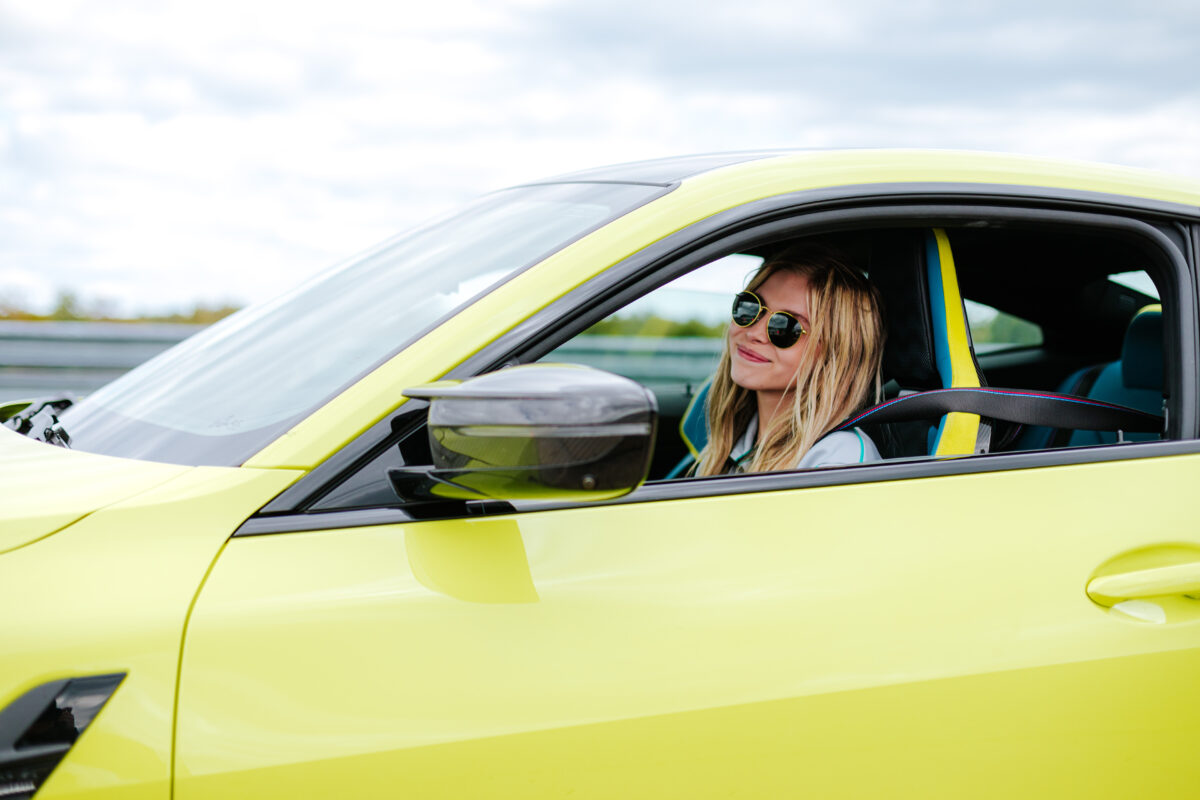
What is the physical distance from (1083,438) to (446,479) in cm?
144

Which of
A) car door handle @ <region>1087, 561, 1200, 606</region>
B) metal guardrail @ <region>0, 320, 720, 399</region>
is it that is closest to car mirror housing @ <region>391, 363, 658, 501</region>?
car door handle @ <region>1087, 561, 1200, 606</region>

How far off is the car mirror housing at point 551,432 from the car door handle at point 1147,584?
0.69m

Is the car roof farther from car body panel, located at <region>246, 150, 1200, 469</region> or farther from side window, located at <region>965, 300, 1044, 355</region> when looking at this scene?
side window, located at <region>965, 300, 1044, 355</region>

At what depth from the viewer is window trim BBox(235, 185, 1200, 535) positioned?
1.24 metres

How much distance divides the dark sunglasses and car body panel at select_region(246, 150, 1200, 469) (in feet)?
1.48

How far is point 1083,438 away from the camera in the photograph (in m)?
2.00

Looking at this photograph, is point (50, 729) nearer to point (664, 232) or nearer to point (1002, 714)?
point (664, 232)

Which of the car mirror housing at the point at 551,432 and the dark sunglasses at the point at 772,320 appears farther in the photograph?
the dark sunglasses at the point at 772,320

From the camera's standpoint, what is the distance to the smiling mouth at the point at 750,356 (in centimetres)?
206

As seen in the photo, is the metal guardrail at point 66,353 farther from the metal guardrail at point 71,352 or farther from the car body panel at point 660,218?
the car body panel at point 660,218

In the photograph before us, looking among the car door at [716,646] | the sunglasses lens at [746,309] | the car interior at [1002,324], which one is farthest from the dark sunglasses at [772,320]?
the car door at [716,646]

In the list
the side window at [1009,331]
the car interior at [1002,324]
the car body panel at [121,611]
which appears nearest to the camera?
the car body panel at [121,611]

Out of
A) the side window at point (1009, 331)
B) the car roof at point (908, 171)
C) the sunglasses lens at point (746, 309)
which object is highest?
the car roof at point (908, 171)

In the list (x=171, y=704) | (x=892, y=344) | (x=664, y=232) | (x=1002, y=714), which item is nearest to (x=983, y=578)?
(x=1002, y=714)
